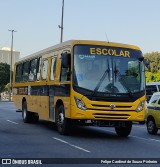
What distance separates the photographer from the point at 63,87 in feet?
47.7

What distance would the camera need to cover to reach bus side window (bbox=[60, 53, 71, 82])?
14.0 metres

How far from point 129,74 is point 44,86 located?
402 centimetres

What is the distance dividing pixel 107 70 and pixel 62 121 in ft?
7.63

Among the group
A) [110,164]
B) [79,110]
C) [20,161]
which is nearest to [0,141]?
[79,110]

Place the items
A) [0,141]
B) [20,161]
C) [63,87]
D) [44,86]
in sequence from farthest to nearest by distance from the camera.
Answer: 1. [44,86]
2. [63,87]
3. [0,141]
4. [20,161]

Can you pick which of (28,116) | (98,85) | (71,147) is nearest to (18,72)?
(28,116)

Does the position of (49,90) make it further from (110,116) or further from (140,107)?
(140,107)

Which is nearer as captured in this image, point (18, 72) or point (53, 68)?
point (53, 68)

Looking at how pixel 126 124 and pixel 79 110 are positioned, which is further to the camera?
pixel 126 124

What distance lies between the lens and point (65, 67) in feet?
47.1

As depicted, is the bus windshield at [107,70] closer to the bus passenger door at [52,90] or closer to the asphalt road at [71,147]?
the asphalt road at [71,147]

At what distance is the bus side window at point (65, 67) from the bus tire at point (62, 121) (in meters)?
1.05

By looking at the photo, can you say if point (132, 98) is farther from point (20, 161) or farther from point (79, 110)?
point (20, 161)

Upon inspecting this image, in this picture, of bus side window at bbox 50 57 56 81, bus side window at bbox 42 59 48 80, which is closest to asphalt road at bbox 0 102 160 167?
bus side window at bbox 50 57 56 81
